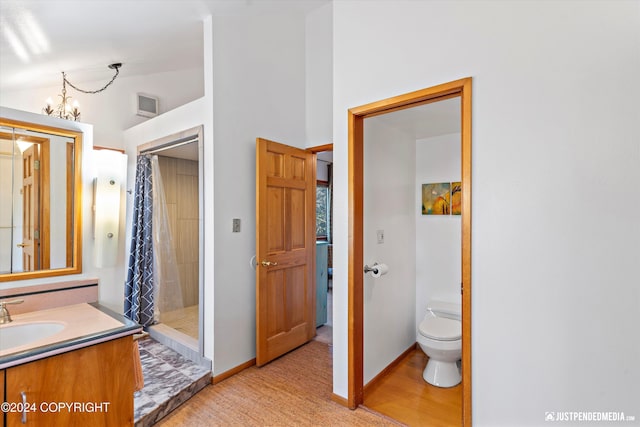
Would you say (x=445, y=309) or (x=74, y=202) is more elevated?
(x=74, y=202)

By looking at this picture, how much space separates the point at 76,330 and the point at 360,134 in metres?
1.97

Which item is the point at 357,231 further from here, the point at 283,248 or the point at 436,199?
the point at 436,199

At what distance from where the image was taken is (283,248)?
2.92m

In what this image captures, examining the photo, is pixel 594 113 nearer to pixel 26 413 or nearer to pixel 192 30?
pixel 26 413

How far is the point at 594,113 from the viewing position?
1.33 metres

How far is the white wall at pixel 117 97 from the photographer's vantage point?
2762mm

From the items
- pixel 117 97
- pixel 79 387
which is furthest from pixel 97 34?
pixel 79 387

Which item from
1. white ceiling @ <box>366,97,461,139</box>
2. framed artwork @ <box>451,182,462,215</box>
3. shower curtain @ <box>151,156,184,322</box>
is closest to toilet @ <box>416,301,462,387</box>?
framed artwork @ <box>451,182,462,215</box>

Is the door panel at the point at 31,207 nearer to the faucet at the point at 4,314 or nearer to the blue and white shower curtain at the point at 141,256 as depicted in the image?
the faucet at the point at 4,314

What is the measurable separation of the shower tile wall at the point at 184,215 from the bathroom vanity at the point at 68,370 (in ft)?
8.35

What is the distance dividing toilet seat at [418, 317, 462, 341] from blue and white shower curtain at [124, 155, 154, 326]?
272 cm

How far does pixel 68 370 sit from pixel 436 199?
2919 mm

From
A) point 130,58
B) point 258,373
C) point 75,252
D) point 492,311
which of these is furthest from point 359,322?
point 130,58

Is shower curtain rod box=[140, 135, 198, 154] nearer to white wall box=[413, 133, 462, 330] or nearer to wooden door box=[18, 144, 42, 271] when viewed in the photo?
wooden door box=[18, 144, 42, 271]
